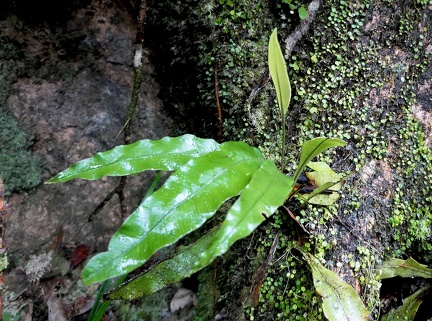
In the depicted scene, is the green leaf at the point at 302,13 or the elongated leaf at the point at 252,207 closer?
the elongated leaf at the point at 252,207

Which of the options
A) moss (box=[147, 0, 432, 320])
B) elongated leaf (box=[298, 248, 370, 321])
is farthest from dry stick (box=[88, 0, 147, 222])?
elongated leaf (box=[298, 248, 370, 321])

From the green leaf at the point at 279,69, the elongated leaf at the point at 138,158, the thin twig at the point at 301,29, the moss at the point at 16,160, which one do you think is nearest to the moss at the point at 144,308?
the moss at the point at 16,160

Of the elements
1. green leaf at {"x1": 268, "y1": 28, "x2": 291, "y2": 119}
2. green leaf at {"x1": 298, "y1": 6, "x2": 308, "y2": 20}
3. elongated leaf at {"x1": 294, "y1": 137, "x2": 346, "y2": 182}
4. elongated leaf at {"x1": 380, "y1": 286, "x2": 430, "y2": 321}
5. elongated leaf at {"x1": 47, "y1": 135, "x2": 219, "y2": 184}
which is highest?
green leaf at {"x1": 298, "y1": 6, "x2": 308, "y2": 20}

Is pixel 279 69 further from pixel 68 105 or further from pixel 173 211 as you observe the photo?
pixel 68 105

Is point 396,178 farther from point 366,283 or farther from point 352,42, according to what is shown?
point 352,42

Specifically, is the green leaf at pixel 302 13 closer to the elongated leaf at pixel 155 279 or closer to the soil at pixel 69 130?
the soil at pixel 69 130

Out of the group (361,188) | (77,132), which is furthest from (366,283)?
(77,132)

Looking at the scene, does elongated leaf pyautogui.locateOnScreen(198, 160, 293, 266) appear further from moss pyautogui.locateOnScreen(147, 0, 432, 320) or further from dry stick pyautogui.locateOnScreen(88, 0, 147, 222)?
dry stick pyautogui.locateOnScreen(88, 0, 147, 222)
